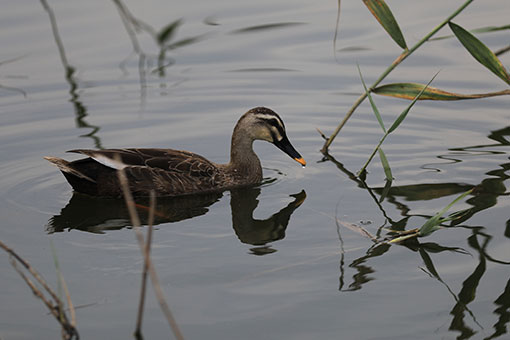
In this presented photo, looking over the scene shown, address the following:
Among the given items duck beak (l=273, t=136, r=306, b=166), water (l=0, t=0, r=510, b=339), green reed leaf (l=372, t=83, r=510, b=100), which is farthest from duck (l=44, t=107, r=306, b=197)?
green reed leaf (l=372, t=83, r=510, b=100)

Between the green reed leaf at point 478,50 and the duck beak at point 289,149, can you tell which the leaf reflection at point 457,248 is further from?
the green reed leaf at point 478,50

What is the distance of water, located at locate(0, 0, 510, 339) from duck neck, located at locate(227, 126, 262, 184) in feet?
0.69

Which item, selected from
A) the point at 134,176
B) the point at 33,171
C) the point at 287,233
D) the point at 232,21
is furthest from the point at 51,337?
the point at 232,21

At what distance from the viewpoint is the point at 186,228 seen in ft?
23.9

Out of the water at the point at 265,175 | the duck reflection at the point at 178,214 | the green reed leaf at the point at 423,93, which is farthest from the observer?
the green reed leaf at the point at 423,93

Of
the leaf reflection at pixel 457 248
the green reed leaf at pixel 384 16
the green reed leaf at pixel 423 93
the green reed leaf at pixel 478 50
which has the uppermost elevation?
the green reed leaf at pixel 384 16

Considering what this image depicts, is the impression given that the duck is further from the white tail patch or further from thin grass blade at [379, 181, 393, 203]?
thin grass blade at [379, 181, 393, 203]

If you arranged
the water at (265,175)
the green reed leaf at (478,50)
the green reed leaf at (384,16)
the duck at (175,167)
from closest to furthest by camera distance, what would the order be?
the water at (265,175) < the green reed leaf at (478,50) < the green reed leaf at (384,16) < the duck at (175,167)

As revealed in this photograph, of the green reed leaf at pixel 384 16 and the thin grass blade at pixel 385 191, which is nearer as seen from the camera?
the green reed leaf at pixel 384 16

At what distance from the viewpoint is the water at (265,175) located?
5.65 meters

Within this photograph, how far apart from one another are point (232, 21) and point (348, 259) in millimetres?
7648

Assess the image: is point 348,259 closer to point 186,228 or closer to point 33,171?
point 186,228

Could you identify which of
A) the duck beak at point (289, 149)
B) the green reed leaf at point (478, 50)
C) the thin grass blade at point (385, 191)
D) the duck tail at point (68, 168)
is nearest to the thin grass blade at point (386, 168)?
the thin grass blade at point (385, 191)

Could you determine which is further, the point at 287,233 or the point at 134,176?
the point at 134,176
